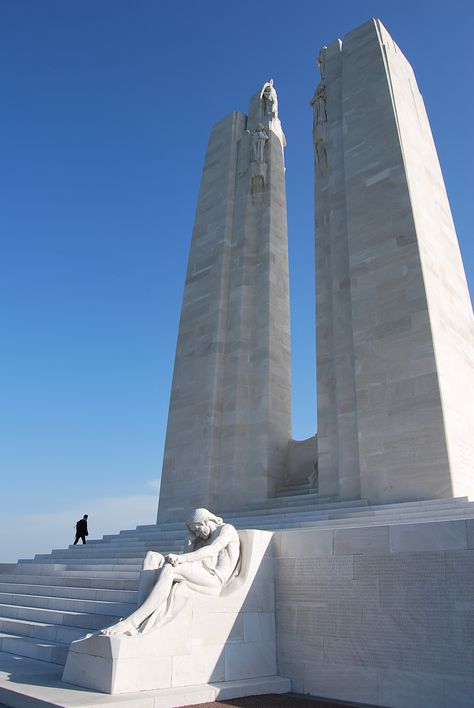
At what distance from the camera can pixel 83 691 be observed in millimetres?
5477

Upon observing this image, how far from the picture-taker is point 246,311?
17109 mm

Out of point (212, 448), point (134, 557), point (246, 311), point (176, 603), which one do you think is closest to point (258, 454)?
point (212, 448)

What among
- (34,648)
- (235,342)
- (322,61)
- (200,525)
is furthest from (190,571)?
(322,61)

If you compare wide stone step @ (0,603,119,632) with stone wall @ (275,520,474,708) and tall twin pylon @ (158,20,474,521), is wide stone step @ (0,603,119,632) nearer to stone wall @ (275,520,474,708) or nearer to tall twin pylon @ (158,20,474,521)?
stone wall @ (275,520,474,708)

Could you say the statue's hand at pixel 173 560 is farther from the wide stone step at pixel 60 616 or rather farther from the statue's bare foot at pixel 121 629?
the wide stone step at pixel 60 616

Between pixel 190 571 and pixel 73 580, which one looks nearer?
pixel 190 571

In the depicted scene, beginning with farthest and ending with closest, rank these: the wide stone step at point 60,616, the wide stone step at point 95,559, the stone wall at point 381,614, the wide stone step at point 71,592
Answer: the wide stone step at point 95,559, the wide stone step at point 71,592, the wide stone step at point 60,616, the stone wall at point 381,614

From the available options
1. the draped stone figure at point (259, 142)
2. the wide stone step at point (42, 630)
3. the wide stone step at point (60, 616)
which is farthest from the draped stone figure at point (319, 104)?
the wide stone step at point (42, 630)

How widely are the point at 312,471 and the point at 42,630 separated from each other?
27.2 ft

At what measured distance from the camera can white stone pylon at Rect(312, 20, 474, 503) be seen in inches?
447

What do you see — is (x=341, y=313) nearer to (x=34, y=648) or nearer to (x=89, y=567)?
(x=89, y=567)

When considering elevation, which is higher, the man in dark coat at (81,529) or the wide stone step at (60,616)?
the man in dark coat at (81,529)

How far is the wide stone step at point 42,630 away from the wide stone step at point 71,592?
65cm

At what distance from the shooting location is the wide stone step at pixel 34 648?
6.86 meters
